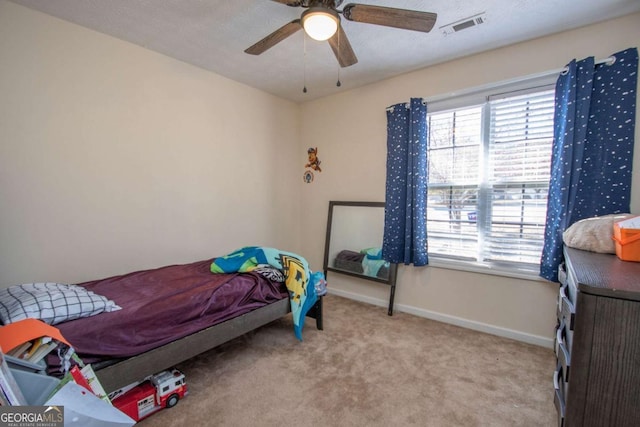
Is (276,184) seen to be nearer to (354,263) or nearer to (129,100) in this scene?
(354,263)

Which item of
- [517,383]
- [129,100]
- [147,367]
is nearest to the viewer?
[147,367]

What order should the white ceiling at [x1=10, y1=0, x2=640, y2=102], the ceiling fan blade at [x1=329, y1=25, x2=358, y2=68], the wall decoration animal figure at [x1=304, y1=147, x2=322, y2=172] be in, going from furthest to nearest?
the wall decoration animal figure at [x1=304, y1=147, x2=322, y2=172] < the white ceiling at [x1=10, y1=0, x2=640, y2=102] < the ceiling fan blade at [x1=329, y1=25, x2=358, y2=68]

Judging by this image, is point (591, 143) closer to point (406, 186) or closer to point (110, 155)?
point (406, 186)

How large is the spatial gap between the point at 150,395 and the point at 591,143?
3.25 m

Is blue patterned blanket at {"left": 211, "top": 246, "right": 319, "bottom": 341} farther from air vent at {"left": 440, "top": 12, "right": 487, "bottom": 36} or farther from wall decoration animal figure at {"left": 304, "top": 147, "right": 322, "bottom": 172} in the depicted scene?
air vent at {"left": 440, "top": 12, "right": 487, "bottom": 36}

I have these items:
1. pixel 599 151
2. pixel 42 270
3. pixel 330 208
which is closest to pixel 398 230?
pixel 330 208

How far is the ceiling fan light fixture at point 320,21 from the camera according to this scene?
1448mm

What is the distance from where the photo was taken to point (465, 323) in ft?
8.96

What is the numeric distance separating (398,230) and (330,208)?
0.96m

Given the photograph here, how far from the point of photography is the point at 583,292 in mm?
901

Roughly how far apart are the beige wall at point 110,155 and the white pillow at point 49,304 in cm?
60

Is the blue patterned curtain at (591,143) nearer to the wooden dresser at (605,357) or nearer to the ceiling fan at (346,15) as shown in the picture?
the ceiling fan at (346,15)

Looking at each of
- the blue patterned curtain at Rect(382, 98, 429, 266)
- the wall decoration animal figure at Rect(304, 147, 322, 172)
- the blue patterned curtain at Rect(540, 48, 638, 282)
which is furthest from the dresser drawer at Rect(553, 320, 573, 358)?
the wall decoration animal figure at Rect(304, 147, 322, 172)

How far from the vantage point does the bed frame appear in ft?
4.86
